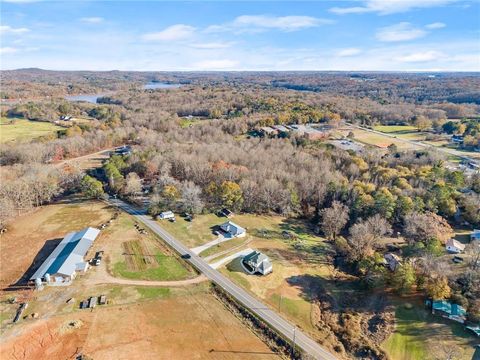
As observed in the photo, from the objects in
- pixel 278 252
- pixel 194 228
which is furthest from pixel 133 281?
pixel 278 252

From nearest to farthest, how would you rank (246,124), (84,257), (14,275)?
(14,275)
(84,257)
(246,124)

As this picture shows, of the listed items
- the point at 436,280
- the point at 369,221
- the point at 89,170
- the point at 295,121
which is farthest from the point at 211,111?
the point at 436,280

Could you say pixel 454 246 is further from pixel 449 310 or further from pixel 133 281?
pixel 133 281

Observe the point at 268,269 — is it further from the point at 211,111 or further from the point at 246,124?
the point at 211,111

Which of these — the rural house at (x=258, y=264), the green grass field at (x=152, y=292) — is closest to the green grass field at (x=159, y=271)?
the green grass field at (x=152, y=292)

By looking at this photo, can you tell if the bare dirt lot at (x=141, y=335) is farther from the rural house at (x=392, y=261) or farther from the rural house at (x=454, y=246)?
the rural house at (x=454, y=246)
